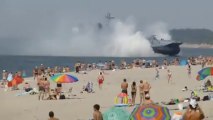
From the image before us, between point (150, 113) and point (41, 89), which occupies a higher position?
point (41, 89)

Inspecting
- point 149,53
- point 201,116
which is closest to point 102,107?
point 201,116

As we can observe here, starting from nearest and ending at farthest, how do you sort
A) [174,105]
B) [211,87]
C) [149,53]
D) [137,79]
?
[174,105] < [211,87] < [137,79] < [149,53]

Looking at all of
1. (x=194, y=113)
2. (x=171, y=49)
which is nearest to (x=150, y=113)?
(x=194, y=113)

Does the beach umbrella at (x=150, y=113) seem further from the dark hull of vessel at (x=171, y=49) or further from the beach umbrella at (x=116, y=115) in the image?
the dark hull of vessel at (x=171, y=49)

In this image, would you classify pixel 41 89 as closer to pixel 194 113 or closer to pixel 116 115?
pixel 116 115

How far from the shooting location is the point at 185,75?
1470 inches

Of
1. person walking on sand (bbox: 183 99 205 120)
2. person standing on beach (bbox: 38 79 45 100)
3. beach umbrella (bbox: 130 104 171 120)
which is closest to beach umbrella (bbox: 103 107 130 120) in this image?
beach umbrella (bbox: 130 104 171 120)

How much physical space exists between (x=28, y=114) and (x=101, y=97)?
5.88m

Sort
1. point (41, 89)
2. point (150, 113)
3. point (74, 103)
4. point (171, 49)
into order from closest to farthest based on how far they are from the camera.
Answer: point (150, 113)
point (74, 103)
point (41, 89)
point (171, 49)

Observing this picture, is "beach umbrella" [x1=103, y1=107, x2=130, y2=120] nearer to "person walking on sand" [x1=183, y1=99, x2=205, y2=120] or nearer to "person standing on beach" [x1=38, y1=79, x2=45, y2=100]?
"person walking on sand" [x1=183, y1=99, x2=205, y2=120]

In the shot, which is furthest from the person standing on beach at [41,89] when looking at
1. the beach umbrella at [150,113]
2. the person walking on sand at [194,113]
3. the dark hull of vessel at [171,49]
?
the dark hull of vessel at [171,49]

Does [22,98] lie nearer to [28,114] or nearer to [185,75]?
[28,114]

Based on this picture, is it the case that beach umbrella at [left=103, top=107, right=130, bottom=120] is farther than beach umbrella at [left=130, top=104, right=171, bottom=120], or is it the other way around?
beach umbrella at [left=103, top=107, right=130, bottom=120]

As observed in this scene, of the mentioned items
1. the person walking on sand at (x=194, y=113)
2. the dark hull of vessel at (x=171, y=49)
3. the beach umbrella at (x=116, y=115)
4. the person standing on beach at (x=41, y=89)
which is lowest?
the beach umbrella at (x=116, y=115)
